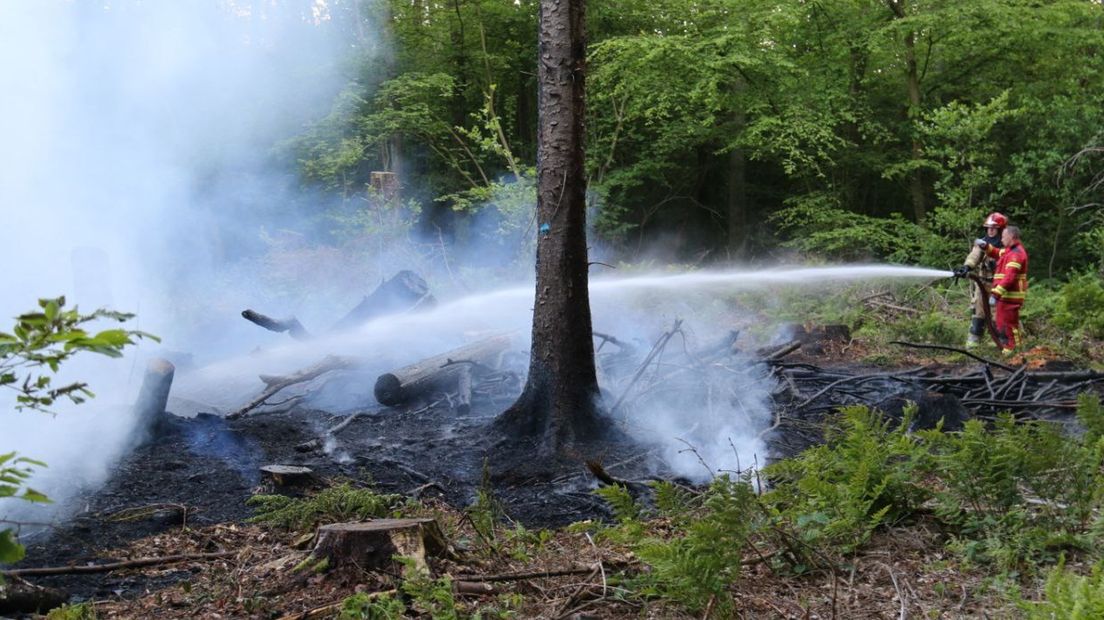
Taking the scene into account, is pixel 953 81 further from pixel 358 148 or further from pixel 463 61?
pixel 358 148

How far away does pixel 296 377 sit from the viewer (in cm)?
927

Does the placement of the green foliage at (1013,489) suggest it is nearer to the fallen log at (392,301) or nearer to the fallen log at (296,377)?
the fallen log at (296,377)

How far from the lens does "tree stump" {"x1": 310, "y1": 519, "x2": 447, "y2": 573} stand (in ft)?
12.7

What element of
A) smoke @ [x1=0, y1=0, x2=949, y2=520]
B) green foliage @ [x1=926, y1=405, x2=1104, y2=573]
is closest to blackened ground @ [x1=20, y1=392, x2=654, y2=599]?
smoke @ [x1=0, y1=0, x2=949, y2=520]

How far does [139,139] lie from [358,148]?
5.03 meters

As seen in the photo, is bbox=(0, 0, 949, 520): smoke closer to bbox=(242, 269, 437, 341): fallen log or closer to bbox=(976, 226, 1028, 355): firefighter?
bbox=(242, 269, 437, 341): fallen log

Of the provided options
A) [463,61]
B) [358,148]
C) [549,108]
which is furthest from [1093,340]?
[463,61]

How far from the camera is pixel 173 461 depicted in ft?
21.0

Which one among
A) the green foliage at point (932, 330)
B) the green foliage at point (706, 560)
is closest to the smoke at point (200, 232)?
the green foliage at point (932, 330)

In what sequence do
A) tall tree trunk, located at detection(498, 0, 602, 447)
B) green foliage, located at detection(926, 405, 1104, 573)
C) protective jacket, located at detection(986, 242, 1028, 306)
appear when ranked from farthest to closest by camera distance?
1. protective jacket, located at detection(986, 242, 1028, 306)
2. tall tree trunk, located at detection(498, 0, 602, 447)
3. green foliage, located at detection(926, 405, 1104, 573)

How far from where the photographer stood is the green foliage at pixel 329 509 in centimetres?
471

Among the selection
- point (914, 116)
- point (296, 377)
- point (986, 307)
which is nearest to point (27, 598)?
point (296, 377)

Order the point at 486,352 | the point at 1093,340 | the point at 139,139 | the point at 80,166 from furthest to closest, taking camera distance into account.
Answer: the point at 139,139 → the point at 1093,340 → the point at 80,166 → the point at 486,352

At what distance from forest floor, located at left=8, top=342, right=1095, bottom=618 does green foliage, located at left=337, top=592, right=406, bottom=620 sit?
0.15 m
